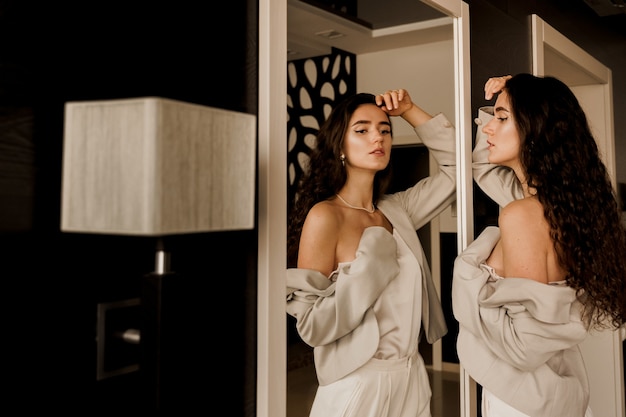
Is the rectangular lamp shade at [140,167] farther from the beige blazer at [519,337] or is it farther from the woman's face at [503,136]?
A: the woman's face at [503,136]

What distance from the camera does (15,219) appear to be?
0.82m

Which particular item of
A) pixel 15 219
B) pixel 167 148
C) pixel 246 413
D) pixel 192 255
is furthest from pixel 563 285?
pixel 15 219

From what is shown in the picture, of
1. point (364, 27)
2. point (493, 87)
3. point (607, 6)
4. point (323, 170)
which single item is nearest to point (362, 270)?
point (323, 170)

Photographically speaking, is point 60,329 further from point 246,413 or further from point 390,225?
point 390,225

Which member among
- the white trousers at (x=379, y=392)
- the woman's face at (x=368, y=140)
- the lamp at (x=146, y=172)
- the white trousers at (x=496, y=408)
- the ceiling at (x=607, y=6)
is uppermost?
the ceiling at (x=607, y=6)

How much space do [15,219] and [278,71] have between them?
1.91ft

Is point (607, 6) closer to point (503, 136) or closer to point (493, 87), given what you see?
point (493, 87)

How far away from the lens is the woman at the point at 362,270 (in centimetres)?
128

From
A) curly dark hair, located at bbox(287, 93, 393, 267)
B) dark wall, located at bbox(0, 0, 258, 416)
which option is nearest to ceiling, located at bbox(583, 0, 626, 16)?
curly dark hair, located at bbox(287, 93, 393, 267)

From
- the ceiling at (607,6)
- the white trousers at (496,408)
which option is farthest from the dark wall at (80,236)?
the ceiling at (607,6)

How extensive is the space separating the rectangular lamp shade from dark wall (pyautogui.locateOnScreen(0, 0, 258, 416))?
86 mm

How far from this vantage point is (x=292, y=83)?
3.97 ft

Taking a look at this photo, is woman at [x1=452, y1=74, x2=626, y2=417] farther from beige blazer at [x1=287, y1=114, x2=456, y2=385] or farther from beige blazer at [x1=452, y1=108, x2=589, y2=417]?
beige blazer at [x1=287, y1=114, x2=456, y2=385]

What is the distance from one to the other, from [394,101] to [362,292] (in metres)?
0.52
